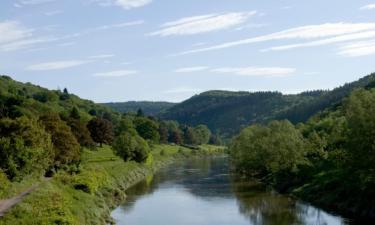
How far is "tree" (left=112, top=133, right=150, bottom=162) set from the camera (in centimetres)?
12150

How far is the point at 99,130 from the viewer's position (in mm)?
141000

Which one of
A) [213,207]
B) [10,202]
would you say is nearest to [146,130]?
[213,207]

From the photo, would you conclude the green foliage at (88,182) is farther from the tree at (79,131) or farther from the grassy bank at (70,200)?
the tree at (79,131)

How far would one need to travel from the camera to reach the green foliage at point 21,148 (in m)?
57.9

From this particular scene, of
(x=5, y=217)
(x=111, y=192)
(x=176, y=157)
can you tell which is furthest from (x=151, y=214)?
(x=176, y=157)

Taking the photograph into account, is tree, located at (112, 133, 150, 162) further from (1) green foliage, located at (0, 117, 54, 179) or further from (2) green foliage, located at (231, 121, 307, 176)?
(1) green foliage, located at (0, 117, 54, 179)

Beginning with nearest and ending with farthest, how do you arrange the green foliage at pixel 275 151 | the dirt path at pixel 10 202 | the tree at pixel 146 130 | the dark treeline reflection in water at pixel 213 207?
the dirt path at pixel 10 202, the dark treeline reflection in water at pixel 213 207, the green foliage at pixel 275 151, the tree at pixel 146 130

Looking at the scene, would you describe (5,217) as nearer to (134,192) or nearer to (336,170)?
(134,192)

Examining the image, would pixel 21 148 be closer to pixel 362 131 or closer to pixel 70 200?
pixel 70 200

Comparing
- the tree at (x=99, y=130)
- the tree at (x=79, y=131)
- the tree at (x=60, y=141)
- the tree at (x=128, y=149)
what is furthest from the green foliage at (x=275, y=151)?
the tree at (x=99, y=130)

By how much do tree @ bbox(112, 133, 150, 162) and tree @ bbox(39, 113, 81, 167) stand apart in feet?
123

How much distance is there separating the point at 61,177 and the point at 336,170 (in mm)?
42805

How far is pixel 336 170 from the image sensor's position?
80812 millimetres

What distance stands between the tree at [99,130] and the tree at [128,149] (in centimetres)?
1532
